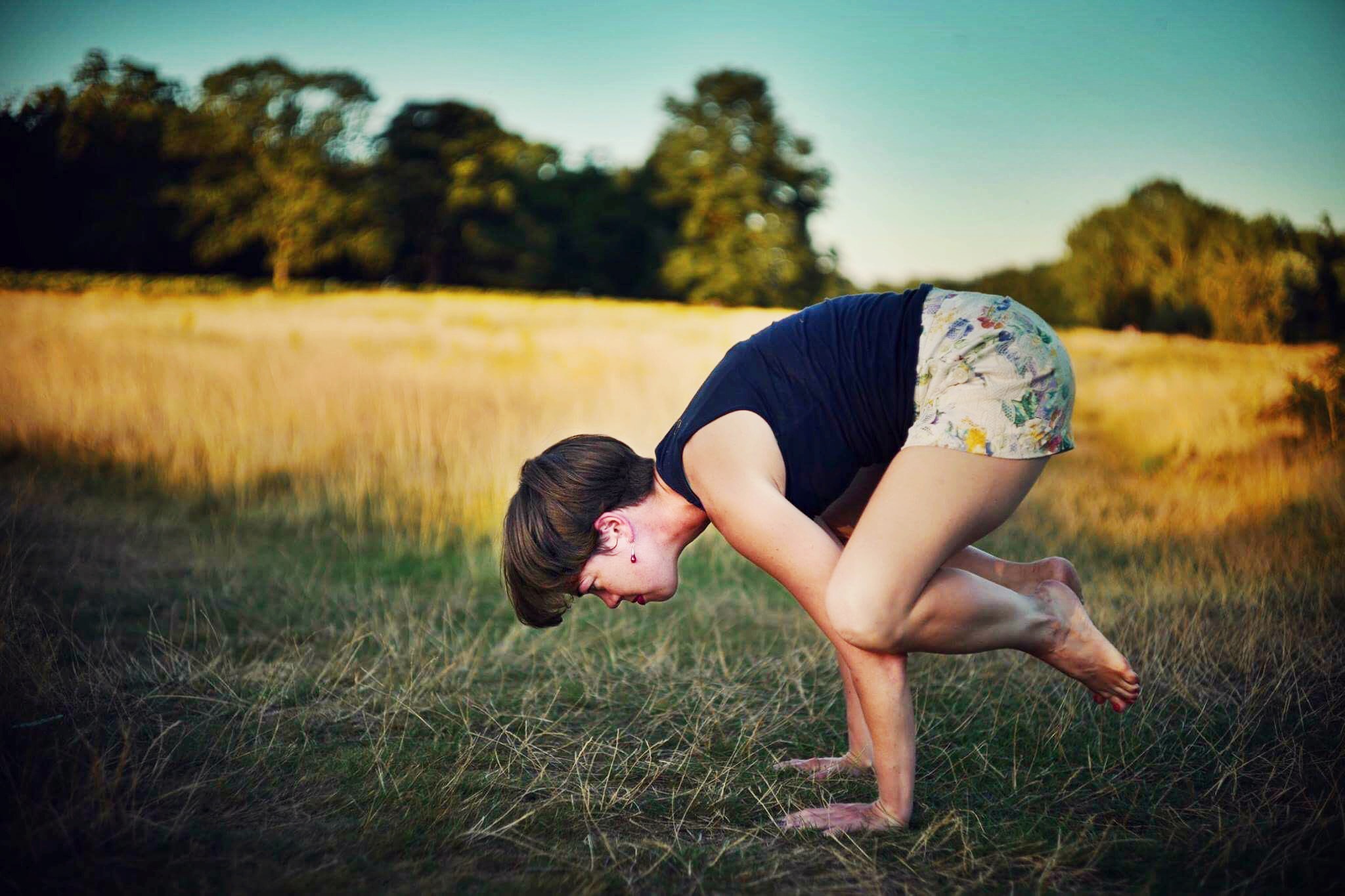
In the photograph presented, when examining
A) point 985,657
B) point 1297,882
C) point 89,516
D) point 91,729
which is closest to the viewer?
point 1297,882

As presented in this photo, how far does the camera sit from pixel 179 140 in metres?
29.8

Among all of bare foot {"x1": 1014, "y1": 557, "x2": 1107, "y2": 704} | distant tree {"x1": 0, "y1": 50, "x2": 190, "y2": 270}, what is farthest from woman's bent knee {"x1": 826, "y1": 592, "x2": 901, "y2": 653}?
distant tree {"x1": 0, "y1": 50, "x2": 190, "y2": 270}

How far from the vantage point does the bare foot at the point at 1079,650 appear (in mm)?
2197

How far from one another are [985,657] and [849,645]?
5.42 ft

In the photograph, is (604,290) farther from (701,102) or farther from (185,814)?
(185,814)

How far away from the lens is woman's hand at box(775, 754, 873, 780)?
8.32ft

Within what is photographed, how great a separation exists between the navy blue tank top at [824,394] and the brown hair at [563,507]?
17cm

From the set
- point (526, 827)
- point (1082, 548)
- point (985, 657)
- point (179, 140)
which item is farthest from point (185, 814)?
point (179, 140)

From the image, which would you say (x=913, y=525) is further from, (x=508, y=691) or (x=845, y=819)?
(x=508, y=691)

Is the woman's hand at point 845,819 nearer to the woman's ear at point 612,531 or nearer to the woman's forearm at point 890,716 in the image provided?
the woman's forearm at point 890,716

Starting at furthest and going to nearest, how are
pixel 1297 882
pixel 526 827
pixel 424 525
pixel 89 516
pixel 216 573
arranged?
pixel 424 525
pixel 89 516
pixel 216 573
pixel 526 827
pixel 1297 882

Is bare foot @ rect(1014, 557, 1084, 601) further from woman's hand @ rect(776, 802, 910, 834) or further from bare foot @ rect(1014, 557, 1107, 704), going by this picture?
woman's hand @ rect(776, 802, 910, 834)

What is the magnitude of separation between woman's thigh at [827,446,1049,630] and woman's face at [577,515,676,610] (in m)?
0.48

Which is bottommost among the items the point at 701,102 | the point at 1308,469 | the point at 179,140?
the point at 1308,469
